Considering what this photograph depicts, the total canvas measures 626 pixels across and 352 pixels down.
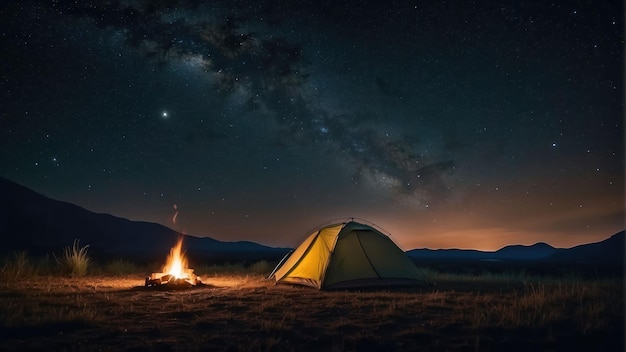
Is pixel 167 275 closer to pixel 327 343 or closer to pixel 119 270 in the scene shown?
pixel 119 270

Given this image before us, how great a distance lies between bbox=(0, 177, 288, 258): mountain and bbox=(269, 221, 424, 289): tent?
1719 inches

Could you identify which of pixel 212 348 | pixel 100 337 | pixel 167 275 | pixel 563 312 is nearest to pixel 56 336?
pixel 100 337

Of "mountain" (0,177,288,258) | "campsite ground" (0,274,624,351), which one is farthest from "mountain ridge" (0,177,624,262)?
"campsite ground" (0,274,624,351)

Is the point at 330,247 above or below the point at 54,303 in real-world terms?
above

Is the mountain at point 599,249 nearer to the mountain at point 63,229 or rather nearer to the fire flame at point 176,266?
→ the mountain at point 63,229

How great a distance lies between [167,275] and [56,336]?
255 inches

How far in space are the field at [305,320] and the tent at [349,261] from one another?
43.0 inches

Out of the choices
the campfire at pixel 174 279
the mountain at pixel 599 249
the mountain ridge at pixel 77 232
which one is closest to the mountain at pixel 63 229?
the mountain ridge at pixel 77 232

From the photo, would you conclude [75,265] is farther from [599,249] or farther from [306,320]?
[599,249]

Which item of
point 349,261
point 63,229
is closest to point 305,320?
point 349,261

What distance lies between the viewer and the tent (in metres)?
13.5

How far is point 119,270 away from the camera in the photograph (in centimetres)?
1845

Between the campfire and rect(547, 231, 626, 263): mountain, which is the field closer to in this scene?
the campfire

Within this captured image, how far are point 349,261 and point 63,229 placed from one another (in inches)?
3449
